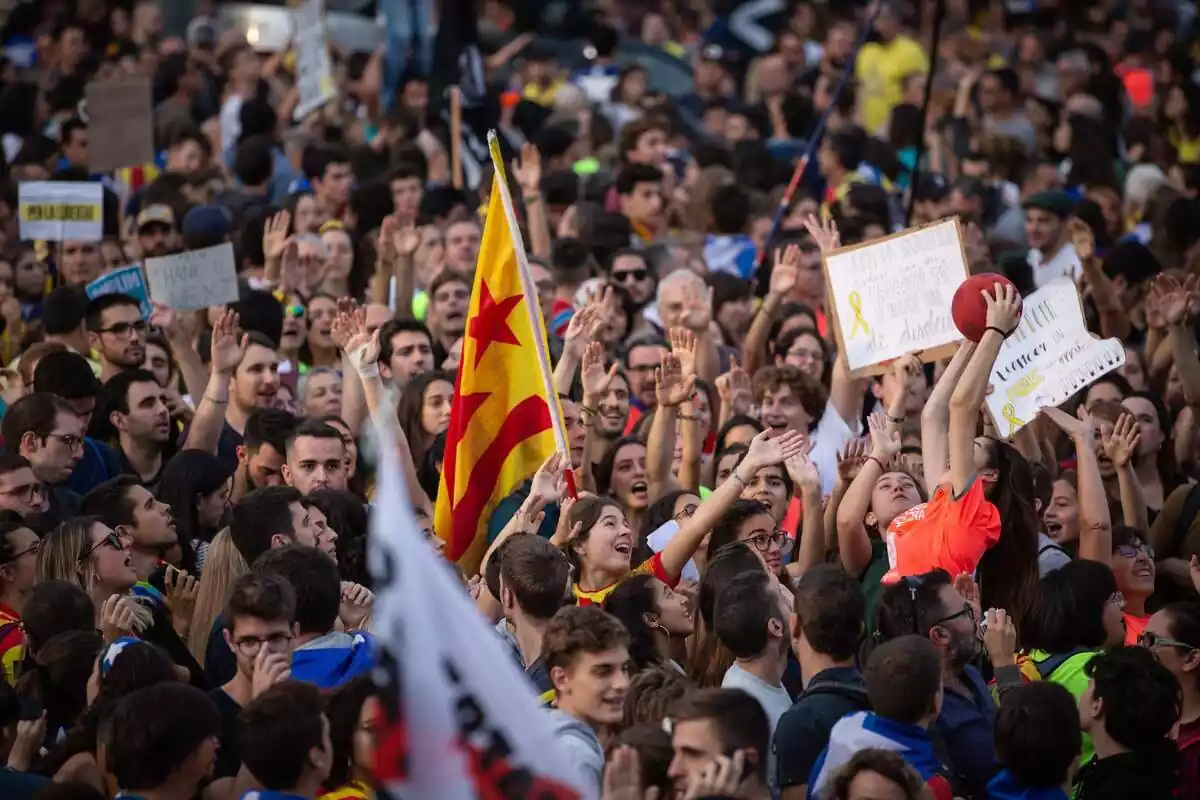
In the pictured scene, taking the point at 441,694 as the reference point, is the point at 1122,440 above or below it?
below

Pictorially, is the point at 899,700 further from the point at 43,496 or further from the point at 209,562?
the point at 43,496

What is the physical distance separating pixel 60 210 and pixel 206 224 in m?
0.95

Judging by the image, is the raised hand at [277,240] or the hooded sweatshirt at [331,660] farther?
the raised hand at [277,240]

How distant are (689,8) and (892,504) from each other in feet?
64.2

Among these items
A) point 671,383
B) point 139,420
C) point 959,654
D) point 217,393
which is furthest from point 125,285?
point 959,654

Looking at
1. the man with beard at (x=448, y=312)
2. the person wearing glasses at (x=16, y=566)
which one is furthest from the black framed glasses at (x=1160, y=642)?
the man with beard at (x=448, y=312)

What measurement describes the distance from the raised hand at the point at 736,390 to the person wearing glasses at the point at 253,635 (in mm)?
4196

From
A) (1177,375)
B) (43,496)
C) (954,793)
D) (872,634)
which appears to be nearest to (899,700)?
(954,793)

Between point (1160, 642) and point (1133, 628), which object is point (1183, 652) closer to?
point (1160, 642)

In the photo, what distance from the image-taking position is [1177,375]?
11.0 metres

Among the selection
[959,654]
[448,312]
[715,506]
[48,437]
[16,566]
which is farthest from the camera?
[448,312]

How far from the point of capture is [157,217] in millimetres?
13125

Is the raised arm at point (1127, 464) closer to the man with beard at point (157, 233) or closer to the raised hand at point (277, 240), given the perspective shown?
the raised hand at point (277, 240)

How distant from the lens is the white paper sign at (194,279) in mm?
10914
